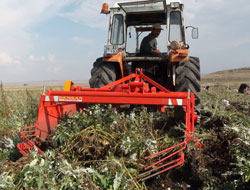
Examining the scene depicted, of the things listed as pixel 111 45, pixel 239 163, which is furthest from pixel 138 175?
pixel 111 45

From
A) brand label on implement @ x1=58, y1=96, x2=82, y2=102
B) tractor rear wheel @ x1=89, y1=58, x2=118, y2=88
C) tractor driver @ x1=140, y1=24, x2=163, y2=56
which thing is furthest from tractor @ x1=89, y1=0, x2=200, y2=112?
brand label on implement @ x1=58, y1=96, x2=82, y2=102

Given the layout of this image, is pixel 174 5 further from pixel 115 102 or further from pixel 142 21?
pixel 115 102

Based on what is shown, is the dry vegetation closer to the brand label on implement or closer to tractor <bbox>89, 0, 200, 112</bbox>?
the brand label on implement

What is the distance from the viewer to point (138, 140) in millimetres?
2875

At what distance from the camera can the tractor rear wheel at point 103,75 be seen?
473cm

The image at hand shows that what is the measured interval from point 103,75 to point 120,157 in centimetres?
219

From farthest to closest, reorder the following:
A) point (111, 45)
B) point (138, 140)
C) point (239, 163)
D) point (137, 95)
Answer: point (111, 45) → point (137, 95) → point (138, 140) → point (239, 163)

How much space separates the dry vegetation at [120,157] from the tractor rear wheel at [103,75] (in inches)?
47.0

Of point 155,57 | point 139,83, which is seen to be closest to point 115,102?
point 139,83

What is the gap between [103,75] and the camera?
474cm

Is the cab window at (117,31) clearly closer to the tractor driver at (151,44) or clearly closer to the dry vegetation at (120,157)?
the tractor driver at (151,44)

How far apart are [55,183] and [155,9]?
12.6 ft

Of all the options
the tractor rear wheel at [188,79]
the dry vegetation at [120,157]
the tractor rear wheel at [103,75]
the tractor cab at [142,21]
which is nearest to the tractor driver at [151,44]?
the tractor cab at [142,21]

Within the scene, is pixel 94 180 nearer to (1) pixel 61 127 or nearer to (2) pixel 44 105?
(1) pixel 61 127
